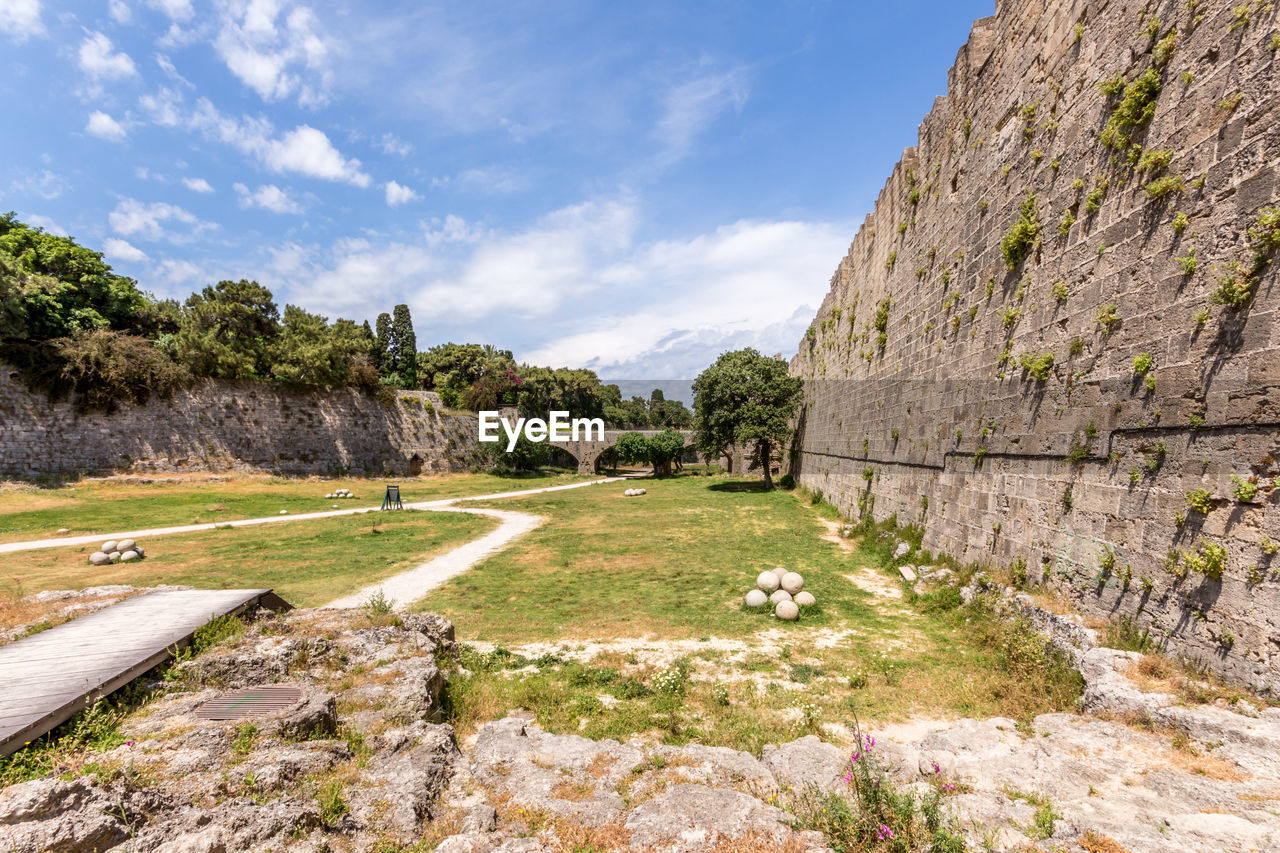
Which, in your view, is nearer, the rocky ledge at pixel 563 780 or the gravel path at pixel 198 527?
the rocky ledge at pixel 563 780

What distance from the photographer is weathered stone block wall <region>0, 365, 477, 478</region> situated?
22797 millimetres

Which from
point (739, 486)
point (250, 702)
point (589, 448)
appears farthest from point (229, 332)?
point (250, 702)

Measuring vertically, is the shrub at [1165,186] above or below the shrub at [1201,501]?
above

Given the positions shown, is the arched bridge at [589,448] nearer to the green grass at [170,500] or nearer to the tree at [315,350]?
the green grass at [170,500]

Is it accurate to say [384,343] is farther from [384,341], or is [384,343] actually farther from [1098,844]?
[1098,844]

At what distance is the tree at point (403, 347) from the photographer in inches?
2083

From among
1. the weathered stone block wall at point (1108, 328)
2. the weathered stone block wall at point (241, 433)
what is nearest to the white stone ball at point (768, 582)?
the weathered stone block wall at point (1108, 328)

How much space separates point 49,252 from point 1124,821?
39.7 m

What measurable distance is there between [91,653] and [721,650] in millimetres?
6789

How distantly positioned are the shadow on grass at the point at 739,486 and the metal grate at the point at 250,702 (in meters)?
25.6

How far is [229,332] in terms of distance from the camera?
29172mm

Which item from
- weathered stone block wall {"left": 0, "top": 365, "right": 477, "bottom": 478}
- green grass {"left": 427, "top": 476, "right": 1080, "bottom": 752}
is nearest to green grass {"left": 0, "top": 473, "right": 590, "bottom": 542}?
weathered stone block wall {"left": 0, "top": 365, "right": 477, "bottom": 478}

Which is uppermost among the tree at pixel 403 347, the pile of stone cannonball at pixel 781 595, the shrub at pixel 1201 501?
the tree at pixel 403 347

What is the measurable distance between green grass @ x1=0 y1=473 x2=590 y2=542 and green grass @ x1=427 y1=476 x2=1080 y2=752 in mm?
14425
